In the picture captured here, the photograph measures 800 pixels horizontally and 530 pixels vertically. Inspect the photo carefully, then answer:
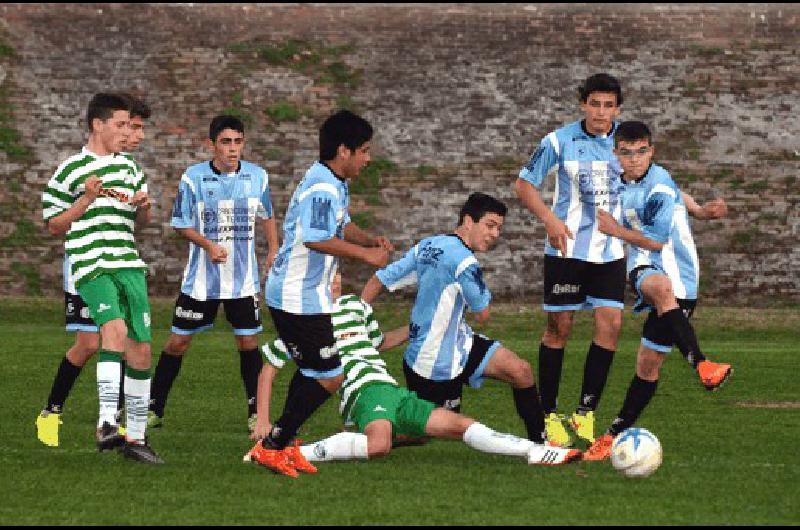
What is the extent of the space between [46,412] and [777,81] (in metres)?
20.1

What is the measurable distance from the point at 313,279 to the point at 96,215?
1455mm

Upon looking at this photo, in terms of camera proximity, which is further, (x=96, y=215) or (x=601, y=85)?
(x=601, y=85)

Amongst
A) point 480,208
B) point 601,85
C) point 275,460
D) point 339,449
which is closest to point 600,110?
point 601,85

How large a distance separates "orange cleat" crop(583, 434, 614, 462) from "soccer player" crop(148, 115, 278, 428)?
110 inches

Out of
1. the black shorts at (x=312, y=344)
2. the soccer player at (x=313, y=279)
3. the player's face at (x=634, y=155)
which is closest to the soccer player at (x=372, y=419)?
the soccer player at (x=313, y=279)

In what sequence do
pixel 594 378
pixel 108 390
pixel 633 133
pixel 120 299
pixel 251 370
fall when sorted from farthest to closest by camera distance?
1. pixel 251 370
2. pixel 594 378
3. pixel 633 133
4. pixel 120 299
5. pixel 108 390

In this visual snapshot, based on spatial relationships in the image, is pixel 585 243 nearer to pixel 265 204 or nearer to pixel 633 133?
pixel 633 133

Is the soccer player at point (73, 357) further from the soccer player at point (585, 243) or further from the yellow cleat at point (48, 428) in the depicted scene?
the soccer player at point (585, 243)

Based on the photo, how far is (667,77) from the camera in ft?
93.8

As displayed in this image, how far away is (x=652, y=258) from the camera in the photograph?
11.0 m

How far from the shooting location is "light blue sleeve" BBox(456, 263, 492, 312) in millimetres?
10023

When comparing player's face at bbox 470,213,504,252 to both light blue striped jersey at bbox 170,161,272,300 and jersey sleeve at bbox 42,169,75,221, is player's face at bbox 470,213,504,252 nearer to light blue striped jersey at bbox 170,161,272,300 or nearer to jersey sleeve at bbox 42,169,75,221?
light blue striped jersey at bbox 170,161,272,300

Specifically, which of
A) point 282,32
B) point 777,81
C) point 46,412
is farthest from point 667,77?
point 46,412

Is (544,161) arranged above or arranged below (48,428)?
above
